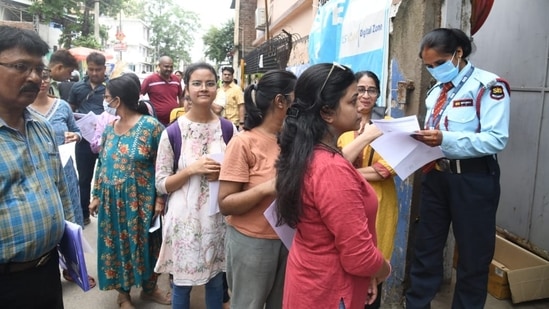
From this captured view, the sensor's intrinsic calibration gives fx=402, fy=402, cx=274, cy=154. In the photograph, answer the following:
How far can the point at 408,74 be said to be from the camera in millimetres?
3047

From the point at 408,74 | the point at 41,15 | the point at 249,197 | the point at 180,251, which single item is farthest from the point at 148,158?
the point at 41,15

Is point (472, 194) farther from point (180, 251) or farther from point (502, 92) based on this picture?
point (180, 251)

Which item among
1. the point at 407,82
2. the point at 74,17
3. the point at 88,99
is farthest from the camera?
the point at 74,17

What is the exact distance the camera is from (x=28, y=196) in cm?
162

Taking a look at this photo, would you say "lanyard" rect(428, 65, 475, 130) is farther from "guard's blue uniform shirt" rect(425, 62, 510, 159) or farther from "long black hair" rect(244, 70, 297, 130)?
"long black hair" rect(244, 70, 297, 130)

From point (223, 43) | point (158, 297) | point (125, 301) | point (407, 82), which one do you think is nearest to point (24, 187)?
point (125, 301)

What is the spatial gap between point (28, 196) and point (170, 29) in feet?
185

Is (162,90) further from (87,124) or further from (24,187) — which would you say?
(24,187)

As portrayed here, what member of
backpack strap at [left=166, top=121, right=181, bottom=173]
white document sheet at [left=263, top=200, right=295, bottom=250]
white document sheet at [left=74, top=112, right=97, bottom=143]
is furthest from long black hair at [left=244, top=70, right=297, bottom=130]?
white document sheet at [left=74, top=112, right=97, bottom=143]

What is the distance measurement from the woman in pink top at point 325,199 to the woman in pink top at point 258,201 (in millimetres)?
352

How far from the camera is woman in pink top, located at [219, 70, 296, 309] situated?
6.14ft

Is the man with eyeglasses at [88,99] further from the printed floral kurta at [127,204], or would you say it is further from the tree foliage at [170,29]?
the tree foliage at [170,29]

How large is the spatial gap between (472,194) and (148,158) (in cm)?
207

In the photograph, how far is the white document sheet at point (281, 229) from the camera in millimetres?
1705
